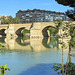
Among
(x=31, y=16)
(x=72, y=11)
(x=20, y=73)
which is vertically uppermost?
(x=31, y=16)

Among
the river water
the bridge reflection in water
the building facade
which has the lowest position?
the river water

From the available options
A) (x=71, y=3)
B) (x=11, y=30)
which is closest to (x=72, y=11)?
(x=71, y=3)

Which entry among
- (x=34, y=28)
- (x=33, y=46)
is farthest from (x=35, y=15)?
(x=33, y=46)

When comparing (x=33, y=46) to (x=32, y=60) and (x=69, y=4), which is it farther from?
(x=69, y=4)

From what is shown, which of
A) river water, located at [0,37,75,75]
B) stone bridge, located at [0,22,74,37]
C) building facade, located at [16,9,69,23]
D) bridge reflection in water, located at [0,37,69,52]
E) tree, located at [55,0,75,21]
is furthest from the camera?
building facade, located at [16,9,69,23]

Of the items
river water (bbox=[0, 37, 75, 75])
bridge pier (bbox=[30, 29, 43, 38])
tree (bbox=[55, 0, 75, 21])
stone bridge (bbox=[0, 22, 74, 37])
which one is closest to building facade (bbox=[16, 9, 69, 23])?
stone bridge (bbox=[0, 22, 74, 37])

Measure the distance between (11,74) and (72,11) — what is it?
7.09 m

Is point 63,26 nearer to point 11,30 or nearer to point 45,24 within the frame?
point 45,24

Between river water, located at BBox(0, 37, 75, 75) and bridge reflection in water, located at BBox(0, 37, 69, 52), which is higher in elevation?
bridge reflection in water, located at BBox(0, 37, 69, 52)

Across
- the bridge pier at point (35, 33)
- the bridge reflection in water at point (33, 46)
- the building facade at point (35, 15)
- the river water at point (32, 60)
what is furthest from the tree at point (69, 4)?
the building facade at point (35, 15)

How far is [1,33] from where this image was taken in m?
82.0

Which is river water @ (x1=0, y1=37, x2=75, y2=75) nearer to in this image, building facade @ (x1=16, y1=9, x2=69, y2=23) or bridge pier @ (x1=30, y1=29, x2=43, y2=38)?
bridge pier @ (x1=30, y1=29, x2=43, y2=38)

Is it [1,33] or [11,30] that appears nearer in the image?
[11,30]

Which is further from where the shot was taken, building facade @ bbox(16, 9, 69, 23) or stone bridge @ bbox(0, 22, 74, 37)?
building facade @ bbox(16, 9, 69, 23)
